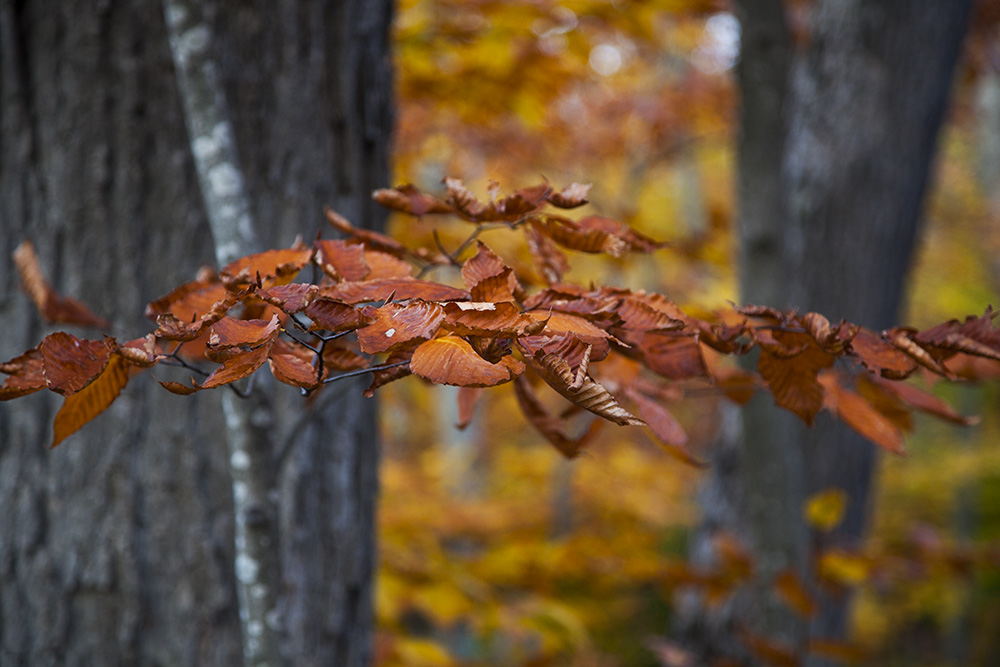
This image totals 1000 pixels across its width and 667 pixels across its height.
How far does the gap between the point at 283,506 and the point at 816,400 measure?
851 millimetres

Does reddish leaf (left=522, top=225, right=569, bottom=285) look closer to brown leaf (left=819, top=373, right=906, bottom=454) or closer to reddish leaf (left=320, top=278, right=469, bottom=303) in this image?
reddish leaf (left=320, top=278, right=469, bottom=303)

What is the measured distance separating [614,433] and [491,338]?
906cm

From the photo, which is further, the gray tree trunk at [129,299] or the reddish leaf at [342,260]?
the gray tree trunk at [129,299]

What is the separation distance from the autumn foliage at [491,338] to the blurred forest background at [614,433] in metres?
0.31

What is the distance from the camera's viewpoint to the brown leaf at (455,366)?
1.55ft

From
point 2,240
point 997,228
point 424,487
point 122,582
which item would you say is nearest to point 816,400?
point 122,582

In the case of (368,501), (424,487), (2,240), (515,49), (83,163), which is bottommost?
(424,487)

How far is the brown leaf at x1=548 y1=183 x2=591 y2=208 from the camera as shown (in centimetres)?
75

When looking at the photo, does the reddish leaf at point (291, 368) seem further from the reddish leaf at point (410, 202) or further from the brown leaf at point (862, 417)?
the brown leaf at point (862, 417)

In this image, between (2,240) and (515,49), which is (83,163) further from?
(515,49)

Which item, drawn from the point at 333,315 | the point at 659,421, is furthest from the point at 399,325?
the point at 659,421

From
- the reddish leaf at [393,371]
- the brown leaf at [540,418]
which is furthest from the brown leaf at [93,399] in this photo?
the brown leaf at [540,418]

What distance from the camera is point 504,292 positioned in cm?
58

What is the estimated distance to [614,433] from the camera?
9336mm
